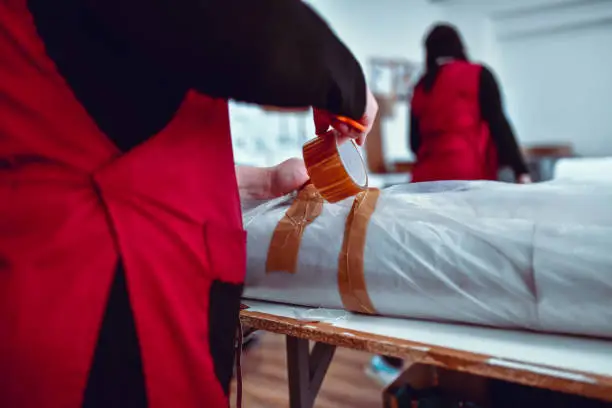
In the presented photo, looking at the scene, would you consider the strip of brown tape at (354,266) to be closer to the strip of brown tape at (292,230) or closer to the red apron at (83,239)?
the strip of brown tape at (292,230)

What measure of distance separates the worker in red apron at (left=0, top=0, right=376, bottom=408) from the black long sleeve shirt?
4.08 ft

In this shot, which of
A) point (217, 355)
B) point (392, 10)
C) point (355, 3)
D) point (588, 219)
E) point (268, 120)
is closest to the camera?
point (217, 355)

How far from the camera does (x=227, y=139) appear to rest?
62cm

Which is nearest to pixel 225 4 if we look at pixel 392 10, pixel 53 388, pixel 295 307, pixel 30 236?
pixel 30 236

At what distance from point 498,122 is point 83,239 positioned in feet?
4.92

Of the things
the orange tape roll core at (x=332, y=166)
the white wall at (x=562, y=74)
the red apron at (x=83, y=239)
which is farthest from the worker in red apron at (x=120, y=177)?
the white wall at (x=562, y=74)

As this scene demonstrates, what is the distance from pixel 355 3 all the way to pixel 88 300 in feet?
13.0

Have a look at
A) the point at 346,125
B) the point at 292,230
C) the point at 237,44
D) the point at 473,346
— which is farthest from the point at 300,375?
the point at 237,44

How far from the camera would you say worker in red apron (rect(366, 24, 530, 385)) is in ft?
5.35

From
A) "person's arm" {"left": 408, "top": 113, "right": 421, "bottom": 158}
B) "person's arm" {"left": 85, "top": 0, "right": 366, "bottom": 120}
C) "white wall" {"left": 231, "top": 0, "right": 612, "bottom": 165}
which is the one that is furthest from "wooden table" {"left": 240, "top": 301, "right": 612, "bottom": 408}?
"white wall" {"left": 231, "top": 0, "right": 612, "bottom": 165}

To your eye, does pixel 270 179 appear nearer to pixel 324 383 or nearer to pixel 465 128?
pixel 465 128

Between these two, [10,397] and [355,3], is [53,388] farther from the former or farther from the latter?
[355,3]

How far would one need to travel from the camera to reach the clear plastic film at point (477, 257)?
71cm

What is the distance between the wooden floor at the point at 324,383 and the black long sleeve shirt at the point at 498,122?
0.92 meters
